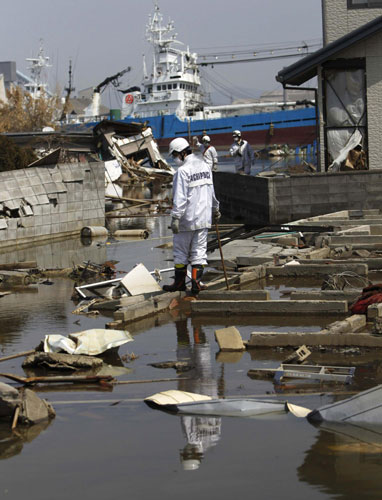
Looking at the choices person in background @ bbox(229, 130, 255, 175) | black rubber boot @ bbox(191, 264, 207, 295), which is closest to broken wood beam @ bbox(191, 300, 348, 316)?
black rubber boot @ bbox(191, 264, 207, 295)

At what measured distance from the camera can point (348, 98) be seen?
2309 centimetres

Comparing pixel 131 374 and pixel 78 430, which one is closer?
pixel 78 430

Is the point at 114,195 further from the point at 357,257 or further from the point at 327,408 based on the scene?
the point at 327,408

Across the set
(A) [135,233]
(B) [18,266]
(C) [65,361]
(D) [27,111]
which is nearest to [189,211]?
(C) [65,361]

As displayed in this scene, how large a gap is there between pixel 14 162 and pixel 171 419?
1518 cm

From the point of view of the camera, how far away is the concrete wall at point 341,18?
78.7 ft

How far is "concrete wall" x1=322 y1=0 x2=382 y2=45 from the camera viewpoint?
78.7ft

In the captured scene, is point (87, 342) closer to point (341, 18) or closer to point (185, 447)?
point (185, 447)

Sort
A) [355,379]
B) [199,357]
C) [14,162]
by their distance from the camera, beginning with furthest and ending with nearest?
[14,162] → [199,357] → [355,379]

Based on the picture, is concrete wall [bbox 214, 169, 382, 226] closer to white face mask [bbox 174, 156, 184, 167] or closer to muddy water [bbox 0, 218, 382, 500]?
white face mask [bbox 174, 156, 184, 167]

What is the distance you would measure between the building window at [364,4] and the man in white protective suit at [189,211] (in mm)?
15124

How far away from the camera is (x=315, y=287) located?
11.5 meters

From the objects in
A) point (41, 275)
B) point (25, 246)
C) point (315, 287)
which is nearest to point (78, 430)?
point (315, 287)

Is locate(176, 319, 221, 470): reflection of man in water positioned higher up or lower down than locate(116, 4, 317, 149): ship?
lower down
